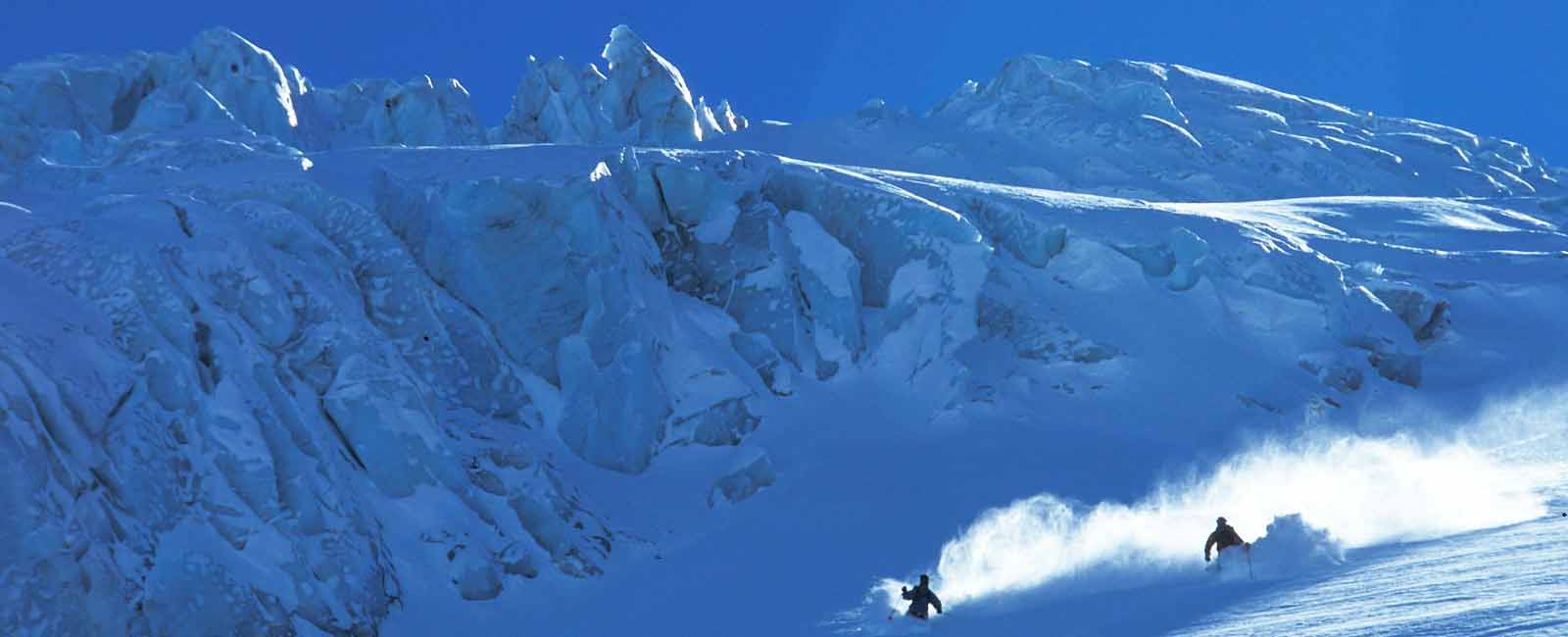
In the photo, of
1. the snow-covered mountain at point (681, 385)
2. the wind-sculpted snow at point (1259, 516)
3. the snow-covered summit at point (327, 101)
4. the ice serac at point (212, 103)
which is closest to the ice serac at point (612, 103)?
the snow-covered summit at point (327, 101)

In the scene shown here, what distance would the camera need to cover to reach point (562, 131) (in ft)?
239

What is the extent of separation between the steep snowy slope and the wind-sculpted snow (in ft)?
126

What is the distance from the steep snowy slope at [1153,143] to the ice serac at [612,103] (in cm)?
379

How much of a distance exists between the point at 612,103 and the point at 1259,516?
53993 mm

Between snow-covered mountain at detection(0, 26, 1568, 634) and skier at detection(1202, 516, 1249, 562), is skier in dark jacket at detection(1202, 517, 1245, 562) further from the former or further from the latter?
snow-covered mountain at detection(0, 26, 1568, 634)

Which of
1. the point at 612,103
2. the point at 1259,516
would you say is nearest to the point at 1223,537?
the point at 1259,516

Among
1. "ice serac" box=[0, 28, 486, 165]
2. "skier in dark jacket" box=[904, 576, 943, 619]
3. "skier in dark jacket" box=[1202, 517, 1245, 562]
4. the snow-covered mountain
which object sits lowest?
"skier in dark jacket" box=[904, 576, 943, 619]

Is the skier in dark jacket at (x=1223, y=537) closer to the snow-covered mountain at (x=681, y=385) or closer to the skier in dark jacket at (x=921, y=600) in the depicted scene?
the snow-covered mountain at (x=681, y=385)

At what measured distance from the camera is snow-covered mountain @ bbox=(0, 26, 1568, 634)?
64.9 ft

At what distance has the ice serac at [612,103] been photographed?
7088cm

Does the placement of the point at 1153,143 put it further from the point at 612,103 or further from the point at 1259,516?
the point at 1259,516

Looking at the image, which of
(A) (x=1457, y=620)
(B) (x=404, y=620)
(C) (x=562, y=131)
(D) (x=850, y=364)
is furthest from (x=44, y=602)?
(C) (x=562, y=131)

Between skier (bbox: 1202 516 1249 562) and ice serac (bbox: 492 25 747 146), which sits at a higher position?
ice serac (bbox: 492 25 747 146)

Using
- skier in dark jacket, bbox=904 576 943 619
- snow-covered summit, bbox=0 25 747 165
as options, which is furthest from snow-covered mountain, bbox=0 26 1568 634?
snow-covered summit, bbox=0 25 747 165
